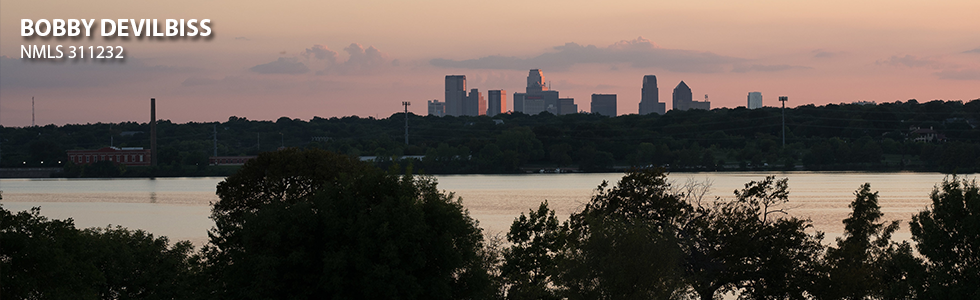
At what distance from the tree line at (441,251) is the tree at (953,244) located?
1.5 inches

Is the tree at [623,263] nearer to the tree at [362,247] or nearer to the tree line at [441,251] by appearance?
the tree line at [441,251]

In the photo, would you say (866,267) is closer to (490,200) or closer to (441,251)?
(441,251)

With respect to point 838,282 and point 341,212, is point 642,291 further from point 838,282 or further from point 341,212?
point 341,212

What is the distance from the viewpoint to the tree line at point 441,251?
778 inches

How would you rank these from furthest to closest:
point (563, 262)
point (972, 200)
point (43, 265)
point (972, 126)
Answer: point (972, 126)
point (563, 262)
point (972, 200)
point (43, 265)

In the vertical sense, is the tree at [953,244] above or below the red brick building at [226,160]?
below

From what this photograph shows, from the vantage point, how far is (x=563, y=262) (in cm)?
2594

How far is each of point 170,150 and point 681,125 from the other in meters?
105

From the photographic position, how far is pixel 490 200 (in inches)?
3578

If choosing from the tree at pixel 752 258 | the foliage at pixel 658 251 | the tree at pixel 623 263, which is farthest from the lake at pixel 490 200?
the tree at pixel 623 263

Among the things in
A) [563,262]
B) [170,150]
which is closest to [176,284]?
[563,262]

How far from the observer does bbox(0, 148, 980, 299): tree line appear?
19766mm

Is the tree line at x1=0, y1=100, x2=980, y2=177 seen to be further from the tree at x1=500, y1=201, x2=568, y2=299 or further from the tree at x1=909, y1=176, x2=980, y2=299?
the tree at x1=909, y1=176, x2=980, y2=299

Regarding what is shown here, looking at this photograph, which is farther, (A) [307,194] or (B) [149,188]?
(B) [149,188]
